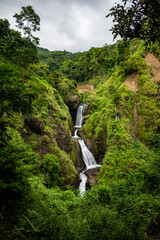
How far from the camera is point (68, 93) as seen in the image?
23391 mm

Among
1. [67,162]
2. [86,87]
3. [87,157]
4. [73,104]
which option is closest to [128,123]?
[87,157]

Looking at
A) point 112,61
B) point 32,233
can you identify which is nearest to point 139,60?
point 32,233

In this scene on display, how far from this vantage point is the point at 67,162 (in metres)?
10.3

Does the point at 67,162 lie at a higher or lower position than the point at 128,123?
lower

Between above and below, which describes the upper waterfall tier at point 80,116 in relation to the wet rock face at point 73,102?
below

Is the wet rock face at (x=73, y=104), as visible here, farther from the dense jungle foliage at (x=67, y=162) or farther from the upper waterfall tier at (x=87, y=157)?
the upper waterfall tier at (x=87, y=157)

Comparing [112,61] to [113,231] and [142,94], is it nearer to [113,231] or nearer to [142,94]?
[142,94]

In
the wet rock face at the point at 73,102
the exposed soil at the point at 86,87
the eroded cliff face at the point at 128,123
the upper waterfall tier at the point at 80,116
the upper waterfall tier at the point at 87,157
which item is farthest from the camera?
the exposed soil at the point at 86,87

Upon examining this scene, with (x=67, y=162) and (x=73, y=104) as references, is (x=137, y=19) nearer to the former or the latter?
(x=67, y=162)

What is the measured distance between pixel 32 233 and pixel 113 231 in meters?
1.79

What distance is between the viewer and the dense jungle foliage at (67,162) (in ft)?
8.64

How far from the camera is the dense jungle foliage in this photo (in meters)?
2.63

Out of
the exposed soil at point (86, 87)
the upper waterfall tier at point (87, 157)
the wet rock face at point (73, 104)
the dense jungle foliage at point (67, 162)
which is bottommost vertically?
the upper waterfall tier at point (87, 157)

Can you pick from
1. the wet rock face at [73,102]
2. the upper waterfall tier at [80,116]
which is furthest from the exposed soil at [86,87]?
the wet rock face at [73,102]
